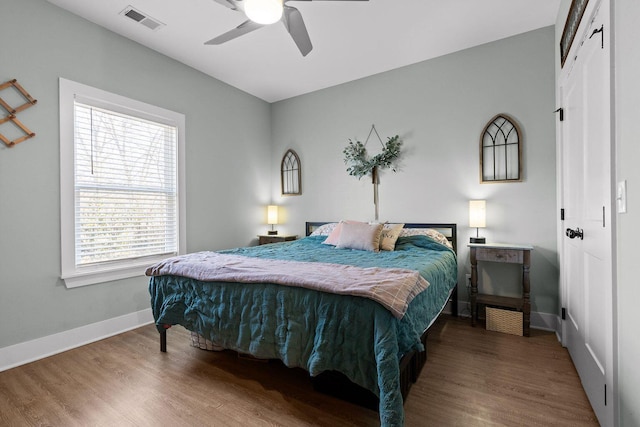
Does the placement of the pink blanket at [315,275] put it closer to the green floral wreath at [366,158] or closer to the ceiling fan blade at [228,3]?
the ceiling fan blade at [228,3]

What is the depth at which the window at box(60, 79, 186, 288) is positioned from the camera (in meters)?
2.67

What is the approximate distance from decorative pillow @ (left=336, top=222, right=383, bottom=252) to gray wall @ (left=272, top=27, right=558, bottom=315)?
2.51 ft

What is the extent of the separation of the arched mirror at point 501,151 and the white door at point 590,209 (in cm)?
62

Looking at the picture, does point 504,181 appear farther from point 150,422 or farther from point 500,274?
point 150,422

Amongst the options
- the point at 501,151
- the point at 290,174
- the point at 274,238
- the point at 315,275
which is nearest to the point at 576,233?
the point at 501,151

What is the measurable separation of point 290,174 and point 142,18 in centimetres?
259

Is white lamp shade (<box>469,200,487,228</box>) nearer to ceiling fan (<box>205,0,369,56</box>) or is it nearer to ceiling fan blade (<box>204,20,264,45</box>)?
ceiling fan (<box>205,0,369,56</box>)

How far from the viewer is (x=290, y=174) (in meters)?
4.77

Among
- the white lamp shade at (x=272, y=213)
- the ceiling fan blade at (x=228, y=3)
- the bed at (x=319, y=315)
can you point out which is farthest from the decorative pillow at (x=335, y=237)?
the ceiling fan blade at (x=228, y=3)

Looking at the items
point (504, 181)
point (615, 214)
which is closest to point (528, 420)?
point (615, 214)

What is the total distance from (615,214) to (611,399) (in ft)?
2.76

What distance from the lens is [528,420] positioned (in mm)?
1614

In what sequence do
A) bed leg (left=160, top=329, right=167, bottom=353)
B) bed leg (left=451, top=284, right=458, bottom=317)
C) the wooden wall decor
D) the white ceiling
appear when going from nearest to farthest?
the wooden wall decor, bed leg (left=160, top=329, right=167, bottom=353), the white ceiling, bed leg (left=451, top=284, right=458, bottom=317)

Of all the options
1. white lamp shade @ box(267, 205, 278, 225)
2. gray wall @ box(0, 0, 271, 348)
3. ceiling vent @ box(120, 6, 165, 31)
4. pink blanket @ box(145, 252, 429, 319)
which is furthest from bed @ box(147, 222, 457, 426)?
ceiling vent @ box(120, 6, 165, 31)
